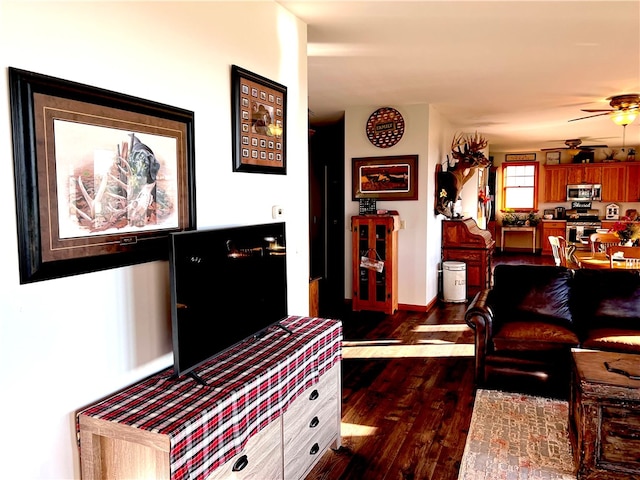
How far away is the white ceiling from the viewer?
2.88 meters

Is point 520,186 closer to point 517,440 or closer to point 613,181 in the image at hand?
point 613,181

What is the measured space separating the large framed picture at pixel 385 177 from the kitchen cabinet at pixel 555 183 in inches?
269

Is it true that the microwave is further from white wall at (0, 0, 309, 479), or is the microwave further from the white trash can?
white wall at (0, 0, 309, 479)

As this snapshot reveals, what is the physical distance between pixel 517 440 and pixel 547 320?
1.21m

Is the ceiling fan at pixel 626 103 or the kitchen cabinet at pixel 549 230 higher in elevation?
the ceiling fan at pixel 626 103

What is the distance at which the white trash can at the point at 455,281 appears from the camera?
6426mm

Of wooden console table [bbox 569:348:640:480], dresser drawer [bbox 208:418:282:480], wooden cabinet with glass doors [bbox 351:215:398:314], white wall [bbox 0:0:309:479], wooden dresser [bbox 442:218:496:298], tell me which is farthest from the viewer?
wooden dresser [bbox 442:218:496:298]

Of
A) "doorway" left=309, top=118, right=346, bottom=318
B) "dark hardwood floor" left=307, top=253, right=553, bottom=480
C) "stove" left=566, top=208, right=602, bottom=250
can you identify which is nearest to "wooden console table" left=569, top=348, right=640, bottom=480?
"dark hardwood floor" left=307, top=253, right=553, bottom=480

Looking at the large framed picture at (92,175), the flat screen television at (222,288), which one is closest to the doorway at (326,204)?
the flat screen television at (222,288)

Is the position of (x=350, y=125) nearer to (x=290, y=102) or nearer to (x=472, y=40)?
(x=472, y=40)

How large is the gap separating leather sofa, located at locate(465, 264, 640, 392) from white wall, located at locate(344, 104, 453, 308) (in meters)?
1.94

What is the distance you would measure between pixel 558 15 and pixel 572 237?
912cm

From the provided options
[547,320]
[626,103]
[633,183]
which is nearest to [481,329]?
[547,320]

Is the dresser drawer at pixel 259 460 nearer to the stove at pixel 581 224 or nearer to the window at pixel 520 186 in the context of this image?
the stove at pixel 581 224
